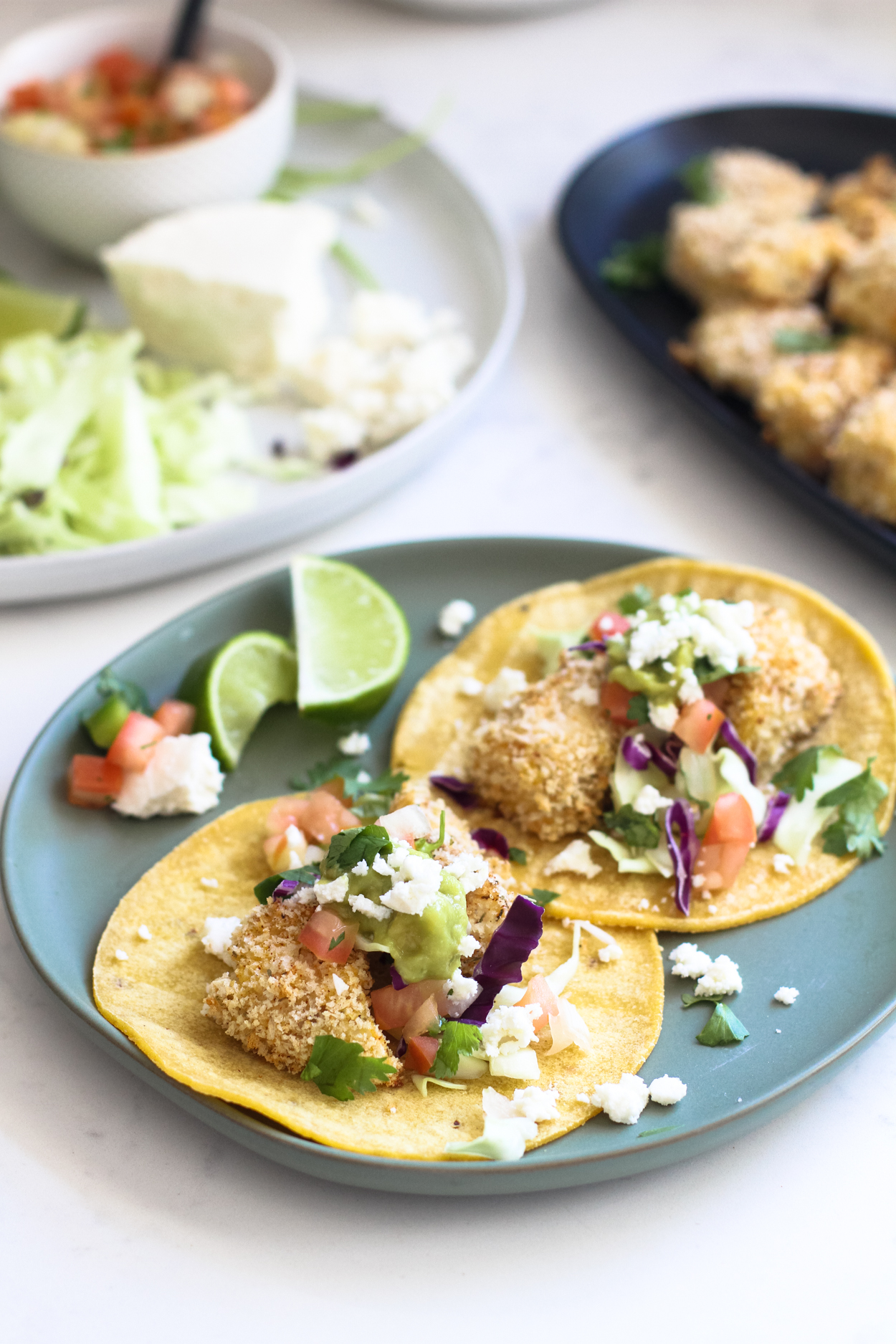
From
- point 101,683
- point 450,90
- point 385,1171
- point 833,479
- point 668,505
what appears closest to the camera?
point 385,1171

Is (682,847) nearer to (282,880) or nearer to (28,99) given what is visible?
(282,880)

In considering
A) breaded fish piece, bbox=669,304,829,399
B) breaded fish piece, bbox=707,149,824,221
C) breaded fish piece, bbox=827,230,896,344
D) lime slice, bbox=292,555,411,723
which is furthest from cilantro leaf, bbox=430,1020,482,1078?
breaded fish piece, bbox=707,149,824,221

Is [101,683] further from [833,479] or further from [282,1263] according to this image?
[833,479]

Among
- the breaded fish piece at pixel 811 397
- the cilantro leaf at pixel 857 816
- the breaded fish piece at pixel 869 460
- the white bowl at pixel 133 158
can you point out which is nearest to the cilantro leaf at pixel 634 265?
the breaded fish piece at pixel 811 397

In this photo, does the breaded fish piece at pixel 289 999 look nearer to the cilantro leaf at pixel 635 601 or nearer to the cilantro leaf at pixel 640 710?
the cilantro leaf at pixel 640 710

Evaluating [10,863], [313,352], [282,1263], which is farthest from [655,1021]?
[313,352]

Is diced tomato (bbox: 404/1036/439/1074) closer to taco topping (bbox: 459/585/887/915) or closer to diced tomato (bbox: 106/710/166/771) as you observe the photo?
taco topping (bbox: 459/585/887/915)
